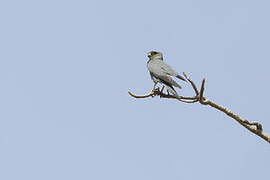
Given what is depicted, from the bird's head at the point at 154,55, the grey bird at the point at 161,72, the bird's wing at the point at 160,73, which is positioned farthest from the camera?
the bird's head at the point at 154,55

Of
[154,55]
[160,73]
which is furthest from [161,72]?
[154,55]

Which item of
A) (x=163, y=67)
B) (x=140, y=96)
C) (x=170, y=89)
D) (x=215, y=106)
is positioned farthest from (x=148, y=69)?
(x=215, y=106)

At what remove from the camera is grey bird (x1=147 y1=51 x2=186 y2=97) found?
9.47m

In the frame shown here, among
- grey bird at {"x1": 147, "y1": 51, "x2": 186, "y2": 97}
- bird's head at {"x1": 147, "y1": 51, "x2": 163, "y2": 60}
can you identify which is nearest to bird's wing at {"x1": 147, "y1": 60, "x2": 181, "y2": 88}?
grey bird at {"x1": 147, "y1": 51, "x2": 186, "y2": 97}

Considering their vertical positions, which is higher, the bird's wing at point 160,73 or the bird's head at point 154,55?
the bird's head at point 154,55

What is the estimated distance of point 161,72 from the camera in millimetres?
10203

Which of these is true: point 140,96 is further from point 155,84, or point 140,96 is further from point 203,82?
point 155,84

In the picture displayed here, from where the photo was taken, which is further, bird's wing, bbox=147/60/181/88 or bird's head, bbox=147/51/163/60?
bird's head, bbox=147/51/163/60

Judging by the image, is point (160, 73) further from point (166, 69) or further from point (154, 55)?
point (154, 55)

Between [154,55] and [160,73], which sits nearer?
[160,73]

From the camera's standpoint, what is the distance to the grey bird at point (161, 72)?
947 centimetres

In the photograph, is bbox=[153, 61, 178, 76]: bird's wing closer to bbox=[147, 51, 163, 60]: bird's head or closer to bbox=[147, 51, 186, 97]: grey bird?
bbox=[147, 51, 186, 97]: grey bird

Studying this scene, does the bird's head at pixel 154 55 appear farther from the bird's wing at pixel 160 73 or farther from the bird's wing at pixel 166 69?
the bird's wing at pixel 166 69

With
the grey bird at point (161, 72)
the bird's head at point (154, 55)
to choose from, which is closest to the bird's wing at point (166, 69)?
the grey bird at point (161, 72)
